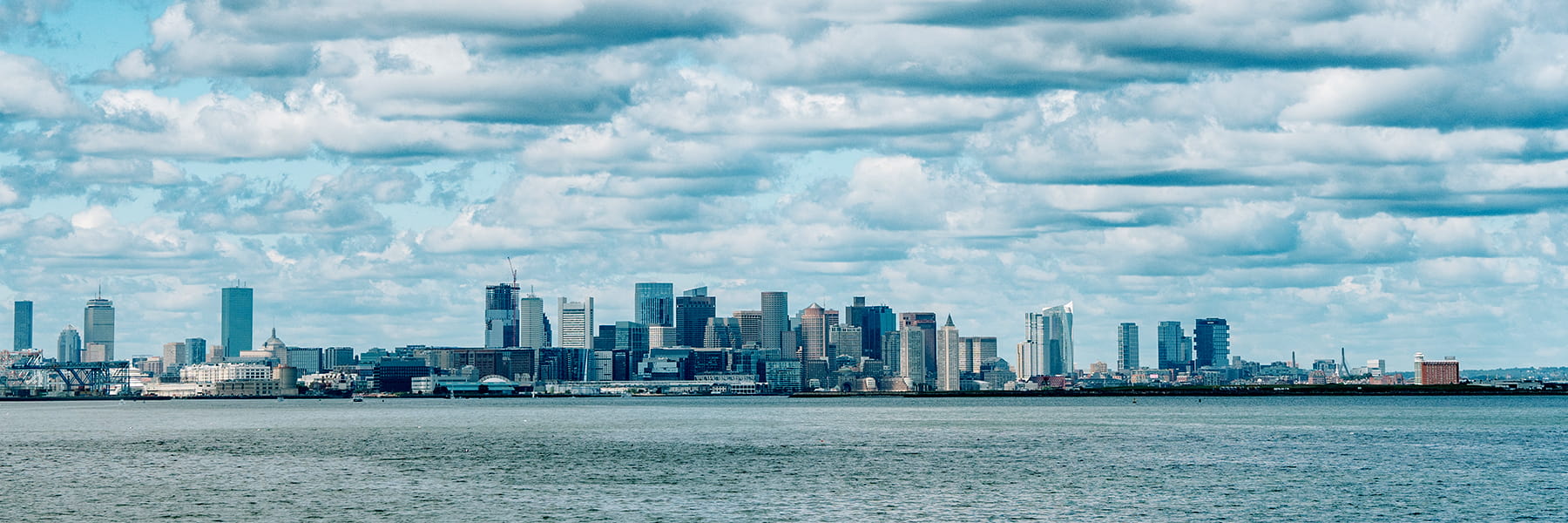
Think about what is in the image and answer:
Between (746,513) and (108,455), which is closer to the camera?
(746,513)

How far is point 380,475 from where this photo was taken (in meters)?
111

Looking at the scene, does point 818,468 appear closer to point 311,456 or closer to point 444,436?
point 311,456

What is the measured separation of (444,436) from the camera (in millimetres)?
173000

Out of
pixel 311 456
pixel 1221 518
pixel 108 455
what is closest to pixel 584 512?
pixel 1221 518

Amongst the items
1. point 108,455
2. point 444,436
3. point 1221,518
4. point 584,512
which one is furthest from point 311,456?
point 1221,518

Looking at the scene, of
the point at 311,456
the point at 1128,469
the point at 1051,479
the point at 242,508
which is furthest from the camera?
the point at 311,456

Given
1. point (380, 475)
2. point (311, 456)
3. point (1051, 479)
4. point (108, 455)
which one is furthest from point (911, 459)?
point (108, 455)

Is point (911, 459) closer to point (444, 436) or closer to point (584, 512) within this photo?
point (584, 512)

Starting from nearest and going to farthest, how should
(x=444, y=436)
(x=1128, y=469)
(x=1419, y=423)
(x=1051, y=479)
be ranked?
1. (x=1051, y=479)
2. (x=1128, y=469)
3. (x=444, y=436)
4. (x=1419, y=423)

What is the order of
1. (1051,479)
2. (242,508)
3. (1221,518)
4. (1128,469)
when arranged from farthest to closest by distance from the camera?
(1128,469), (1051,479), (242,508), (1221,518)

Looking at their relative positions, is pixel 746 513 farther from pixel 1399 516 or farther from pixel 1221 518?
pixel 1399 516

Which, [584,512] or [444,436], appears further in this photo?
[444,436]

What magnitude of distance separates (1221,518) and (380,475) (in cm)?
5402

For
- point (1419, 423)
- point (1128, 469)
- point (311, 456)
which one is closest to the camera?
point (1128, 469)
